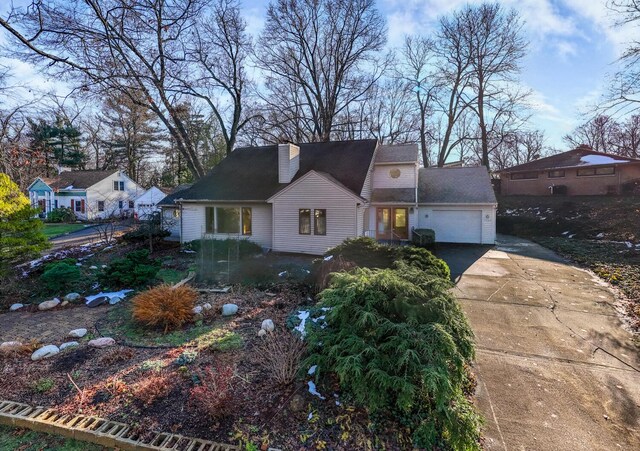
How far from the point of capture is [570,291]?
8375mm

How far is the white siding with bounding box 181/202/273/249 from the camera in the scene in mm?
14984

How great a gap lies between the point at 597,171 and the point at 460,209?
54.2ft

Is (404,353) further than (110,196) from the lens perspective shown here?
No

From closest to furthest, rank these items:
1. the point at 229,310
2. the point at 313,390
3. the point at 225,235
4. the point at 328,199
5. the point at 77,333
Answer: the point at 313,390
the point at 77,333
the point at 229,310
the point at 328,199
the point at 225,235

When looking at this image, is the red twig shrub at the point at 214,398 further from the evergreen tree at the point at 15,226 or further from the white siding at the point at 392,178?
the white siding at the point at 392,178

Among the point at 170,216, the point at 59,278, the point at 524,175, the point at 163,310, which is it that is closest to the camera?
the point at 163,310

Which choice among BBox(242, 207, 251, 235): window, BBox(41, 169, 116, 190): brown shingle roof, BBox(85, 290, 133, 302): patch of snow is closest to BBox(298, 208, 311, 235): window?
BBox(242, 207, 251, 235): window

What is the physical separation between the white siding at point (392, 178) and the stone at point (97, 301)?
13.3 meters

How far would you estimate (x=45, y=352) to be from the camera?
16.1 ft

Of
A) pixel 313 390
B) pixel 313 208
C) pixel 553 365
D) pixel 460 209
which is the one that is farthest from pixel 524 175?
pixel 313 390

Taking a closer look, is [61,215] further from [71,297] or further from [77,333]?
[77,333]

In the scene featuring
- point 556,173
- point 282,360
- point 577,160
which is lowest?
point 282,360

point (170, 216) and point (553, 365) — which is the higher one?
point (170, 216)

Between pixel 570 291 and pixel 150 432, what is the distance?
1001 cm
